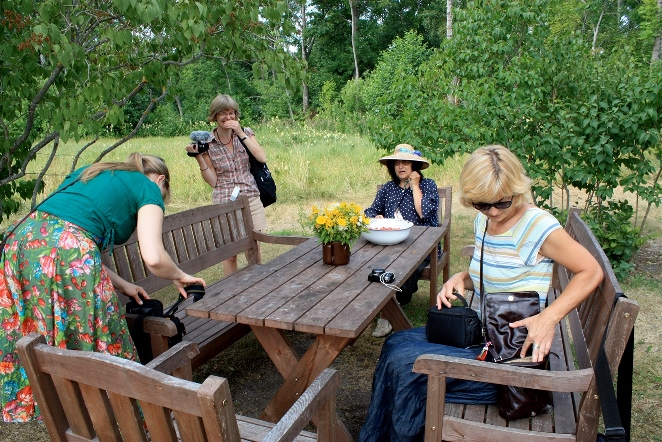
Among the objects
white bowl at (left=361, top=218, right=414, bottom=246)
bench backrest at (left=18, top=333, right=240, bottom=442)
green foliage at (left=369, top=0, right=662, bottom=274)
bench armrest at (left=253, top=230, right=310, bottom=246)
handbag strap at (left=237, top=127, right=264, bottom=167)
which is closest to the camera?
bench backrest at (left=18, top=333, right=240, bottom=442)

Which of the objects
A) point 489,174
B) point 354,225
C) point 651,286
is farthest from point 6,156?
point 651,286

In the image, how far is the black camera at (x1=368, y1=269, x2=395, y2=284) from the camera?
2.73 metres

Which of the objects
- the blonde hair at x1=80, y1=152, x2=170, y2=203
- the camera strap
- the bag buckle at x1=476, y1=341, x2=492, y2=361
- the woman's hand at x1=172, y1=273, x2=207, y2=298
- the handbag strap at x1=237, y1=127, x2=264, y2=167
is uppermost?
the blonde hair at x1=80, y1=152, x2=170, y2=203

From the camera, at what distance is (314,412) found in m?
1.71

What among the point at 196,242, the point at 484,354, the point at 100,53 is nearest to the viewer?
the point at 484,354

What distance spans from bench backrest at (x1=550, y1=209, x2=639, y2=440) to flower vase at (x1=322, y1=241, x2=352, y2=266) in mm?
1215

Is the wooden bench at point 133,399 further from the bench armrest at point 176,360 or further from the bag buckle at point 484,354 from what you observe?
the bag buckle at point 484,354

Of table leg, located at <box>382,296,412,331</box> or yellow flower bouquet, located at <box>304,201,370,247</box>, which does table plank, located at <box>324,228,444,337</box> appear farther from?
yellow flower bouquet, located at <box>304,201,370,247</box>

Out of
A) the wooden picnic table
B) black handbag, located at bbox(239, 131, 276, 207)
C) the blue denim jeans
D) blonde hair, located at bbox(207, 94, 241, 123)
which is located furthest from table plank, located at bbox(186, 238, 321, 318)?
blonde hair, located at bbox(207, 94, 241, 123)

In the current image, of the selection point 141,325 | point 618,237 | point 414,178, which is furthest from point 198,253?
point 618,237

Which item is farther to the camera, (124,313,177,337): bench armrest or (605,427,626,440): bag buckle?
(124,313,177,337): bench armrest

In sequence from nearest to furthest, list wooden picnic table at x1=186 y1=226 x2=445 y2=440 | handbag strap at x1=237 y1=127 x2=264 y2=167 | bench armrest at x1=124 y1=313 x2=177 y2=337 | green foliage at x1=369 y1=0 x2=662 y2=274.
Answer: wooden picnic table at x1=186 y1=226 x2=445 y2=440
bench armrest at x1=124 y1=313 x2=177 y2=337
handbag strap at x1=237 y1=127 x2=264 y2=167
green foliage at x1=369 y1=0 x2=662 y2=274

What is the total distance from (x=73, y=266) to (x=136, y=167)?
0.53 m

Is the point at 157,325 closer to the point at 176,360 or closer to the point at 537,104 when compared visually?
the point at 176,360
